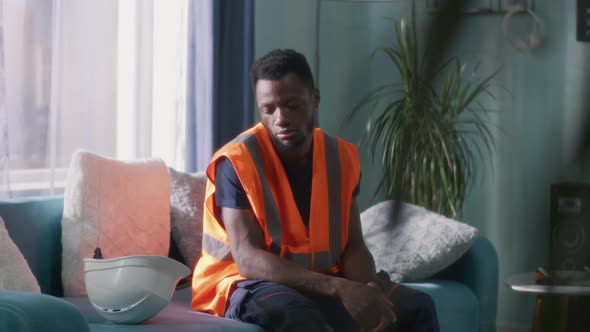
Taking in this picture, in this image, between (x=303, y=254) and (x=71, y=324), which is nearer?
(x=71, y=324)

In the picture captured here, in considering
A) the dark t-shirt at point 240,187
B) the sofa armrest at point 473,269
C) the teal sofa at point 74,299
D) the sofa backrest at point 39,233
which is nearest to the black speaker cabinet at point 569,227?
the teal sofa at point 74,299

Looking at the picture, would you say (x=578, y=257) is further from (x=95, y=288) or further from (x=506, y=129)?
(x=95, y=288)

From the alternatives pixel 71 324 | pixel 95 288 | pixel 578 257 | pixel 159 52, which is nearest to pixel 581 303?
pixel 578 257

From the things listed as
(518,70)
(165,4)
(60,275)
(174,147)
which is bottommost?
(60,275)

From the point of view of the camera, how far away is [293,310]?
6.25 ft

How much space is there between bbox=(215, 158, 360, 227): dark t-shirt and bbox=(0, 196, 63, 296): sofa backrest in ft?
1.52

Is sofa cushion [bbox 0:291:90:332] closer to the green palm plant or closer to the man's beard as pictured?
the man's beard

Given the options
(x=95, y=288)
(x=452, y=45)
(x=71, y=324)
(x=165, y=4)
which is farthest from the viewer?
(x=165, y=4)

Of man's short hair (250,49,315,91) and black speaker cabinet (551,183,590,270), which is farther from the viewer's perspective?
man's short hair (250,49,315,91)

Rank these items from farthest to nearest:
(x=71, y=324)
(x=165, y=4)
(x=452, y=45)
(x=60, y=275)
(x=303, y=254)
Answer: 1. (x=165, y=4)
2. (x=60, y=275)
3. (x=303, y=254)
4. (x=71, y=324)
5. (x=452, y=45)

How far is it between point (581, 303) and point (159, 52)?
2.93 meters

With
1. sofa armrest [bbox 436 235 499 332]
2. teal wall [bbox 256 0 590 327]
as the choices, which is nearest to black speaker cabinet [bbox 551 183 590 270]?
teal wall [bbox 256 0 590 327]

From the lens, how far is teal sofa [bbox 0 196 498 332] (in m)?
1.49

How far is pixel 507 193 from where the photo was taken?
0.26m
